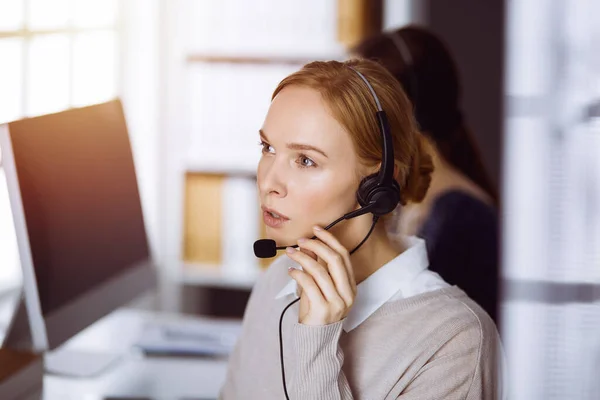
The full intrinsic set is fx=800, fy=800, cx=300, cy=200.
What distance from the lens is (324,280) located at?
1.15 m

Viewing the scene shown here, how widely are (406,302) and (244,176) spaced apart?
6.37 feet

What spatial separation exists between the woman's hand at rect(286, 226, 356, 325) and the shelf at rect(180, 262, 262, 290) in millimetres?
2028

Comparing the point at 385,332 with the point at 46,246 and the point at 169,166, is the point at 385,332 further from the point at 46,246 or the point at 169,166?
the point at 169,166

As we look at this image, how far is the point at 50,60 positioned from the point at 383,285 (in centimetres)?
178

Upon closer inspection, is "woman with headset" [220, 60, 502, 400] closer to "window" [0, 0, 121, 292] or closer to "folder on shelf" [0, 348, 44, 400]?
"folder on shelf" [0, 348, 44, 400]

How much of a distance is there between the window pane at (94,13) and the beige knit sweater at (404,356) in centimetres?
195

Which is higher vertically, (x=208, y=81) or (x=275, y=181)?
(x=275, y=181)

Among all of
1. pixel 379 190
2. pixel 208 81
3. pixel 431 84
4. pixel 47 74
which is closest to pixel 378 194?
pixel 379 190

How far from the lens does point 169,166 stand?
126 inches

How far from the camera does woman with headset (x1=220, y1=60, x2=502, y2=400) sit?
1159 mm

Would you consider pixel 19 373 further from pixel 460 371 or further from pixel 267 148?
pixel 460 371

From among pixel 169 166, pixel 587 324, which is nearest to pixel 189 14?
pixel 169 166

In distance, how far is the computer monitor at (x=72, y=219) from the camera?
133cm

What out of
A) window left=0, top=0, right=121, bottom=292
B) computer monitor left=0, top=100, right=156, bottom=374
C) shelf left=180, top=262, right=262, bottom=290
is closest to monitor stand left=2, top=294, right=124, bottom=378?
computer monitor left=0, top=100, right=156, bottom=374
